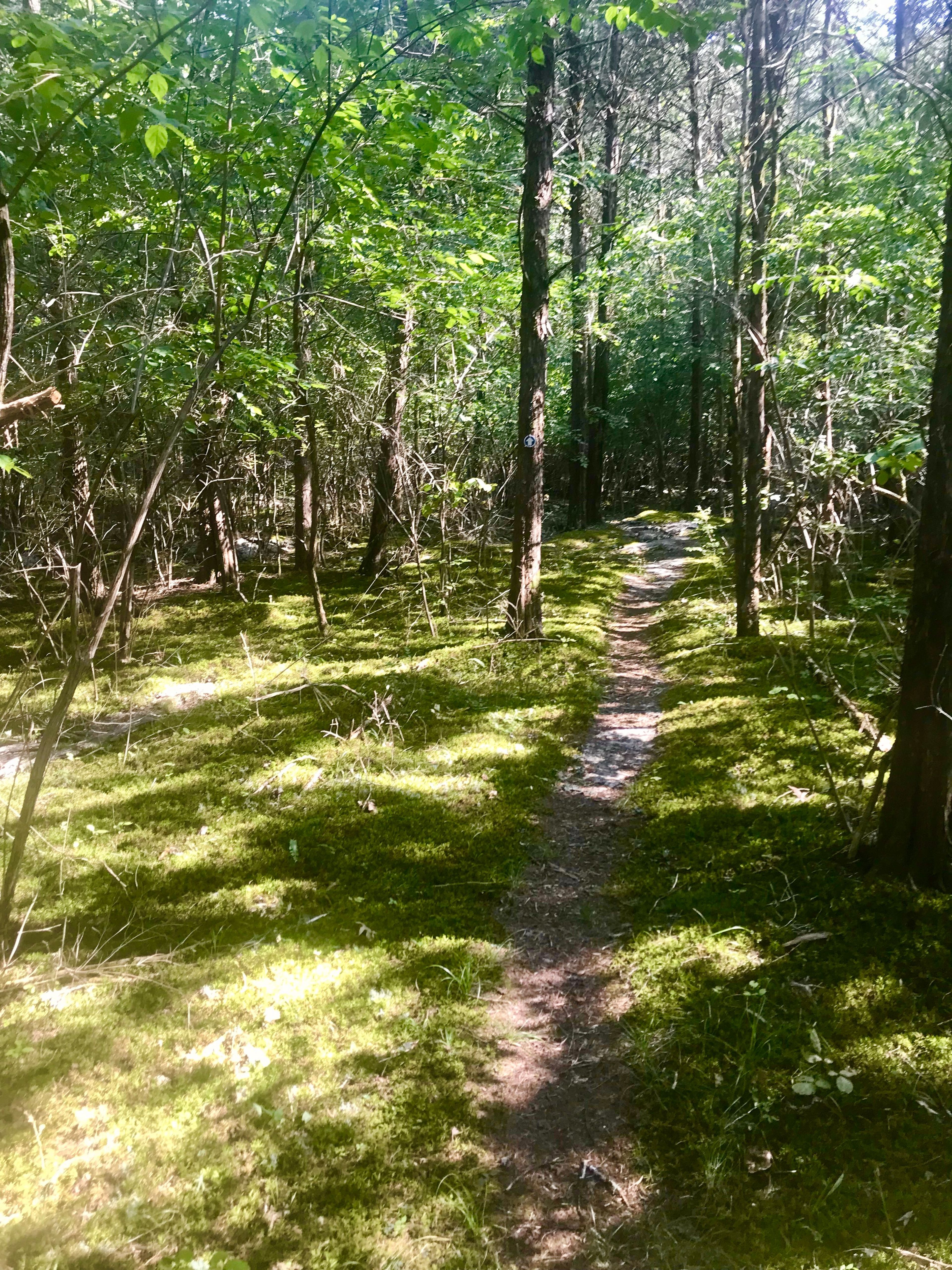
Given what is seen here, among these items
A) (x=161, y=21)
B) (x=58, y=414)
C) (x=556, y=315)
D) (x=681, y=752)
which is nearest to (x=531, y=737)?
(x=681, y=752)

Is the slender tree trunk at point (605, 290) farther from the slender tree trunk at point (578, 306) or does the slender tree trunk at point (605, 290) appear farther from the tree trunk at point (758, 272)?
the tree trunk at point (758, 272)

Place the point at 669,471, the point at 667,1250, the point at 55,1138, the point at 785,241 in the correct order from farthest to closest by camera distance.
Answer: the point at 669,471, the point at 785,241, the point at 55,1138, the point at 667,1250

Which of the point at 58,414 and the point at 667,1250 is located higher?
the point at 58,414

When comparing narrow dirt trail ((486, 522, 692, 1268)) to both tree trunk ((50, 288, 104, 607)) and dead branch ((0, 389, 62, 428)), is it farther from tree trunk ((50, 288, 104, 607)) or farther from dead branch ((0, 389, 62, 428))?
tree trunk ((50, 288, 104, 607))

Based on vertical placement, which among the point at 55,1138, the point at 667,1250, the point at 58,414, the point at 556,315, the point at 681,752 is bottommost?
the point at 667,1250

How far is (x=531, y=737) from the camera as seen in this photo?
289 inches

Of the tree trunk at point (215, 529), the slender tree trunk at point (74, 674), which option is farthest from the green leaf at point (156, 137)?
the tree trunk at point (215, 529)

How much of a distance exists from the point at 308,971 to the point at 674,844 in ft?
8.86

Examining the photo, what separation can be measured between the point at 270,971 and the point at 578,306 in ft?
60.0

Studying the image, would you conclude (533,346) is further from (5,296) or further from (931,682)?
(5,296)

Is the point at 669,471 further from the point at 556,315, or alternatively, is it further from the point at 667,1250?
the point at 667,1250

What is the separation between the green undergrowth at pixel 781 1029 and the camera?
2732 millimetres

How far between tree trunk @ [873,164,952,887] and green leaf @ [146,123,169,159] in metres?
3.80

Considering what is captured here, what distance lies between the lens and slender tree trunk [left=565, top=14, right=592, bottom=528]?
14.6 meters
